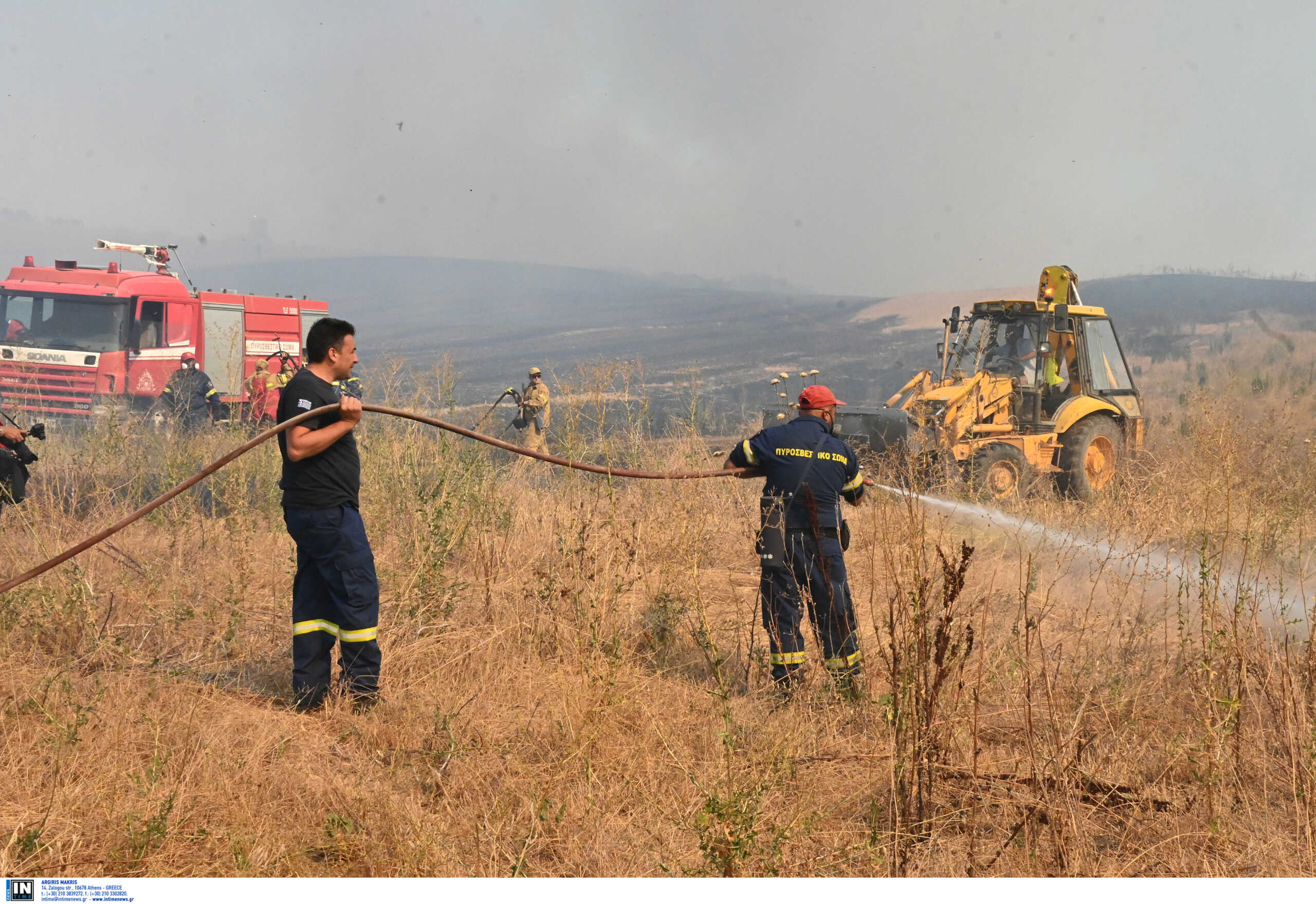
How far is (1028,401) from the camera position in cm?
1020

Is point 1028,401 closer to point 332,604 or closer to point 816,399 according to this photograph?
point 816,399

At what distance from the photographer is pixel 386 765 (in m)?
3.36

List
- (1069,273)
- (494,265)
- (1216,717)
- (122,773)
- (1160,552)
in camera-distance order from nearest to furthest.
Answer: (1216,717), (122,773), (1160,552), (1069,273), (494,265)

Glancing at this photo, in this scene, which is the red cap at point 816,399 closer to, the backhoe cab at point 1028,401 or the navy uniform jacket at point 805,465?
the navy uniform jacket at point 805,465

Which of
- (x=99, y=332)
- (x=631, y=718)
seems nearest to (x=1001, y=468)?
(x=631, y=718)

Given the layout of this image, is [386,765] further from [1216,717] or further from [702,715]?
[1216,717]

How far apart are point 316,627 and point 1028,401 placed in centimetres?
856

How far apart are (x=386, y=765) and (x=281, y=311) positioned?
1621 cm

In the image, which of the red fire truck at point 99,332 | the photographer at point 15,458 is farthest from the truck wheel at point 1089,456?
the red fire truck at point 99,332

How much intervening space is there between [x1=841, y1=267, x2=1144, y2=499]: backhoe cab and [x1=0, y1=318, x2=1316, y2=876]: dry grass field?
3665 millimetres

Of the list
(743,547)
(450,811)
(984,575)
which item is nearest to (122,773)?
(450,811)

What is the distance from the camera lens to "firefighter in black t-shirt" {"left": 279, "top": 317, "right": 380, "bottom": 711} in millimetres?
3699

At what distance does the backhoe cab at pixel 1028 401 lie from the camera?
978 cm

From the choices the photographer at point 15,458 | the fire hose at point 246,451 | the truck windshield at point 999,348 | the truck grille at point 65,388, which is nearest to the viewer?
the fire hose at point 246,451
